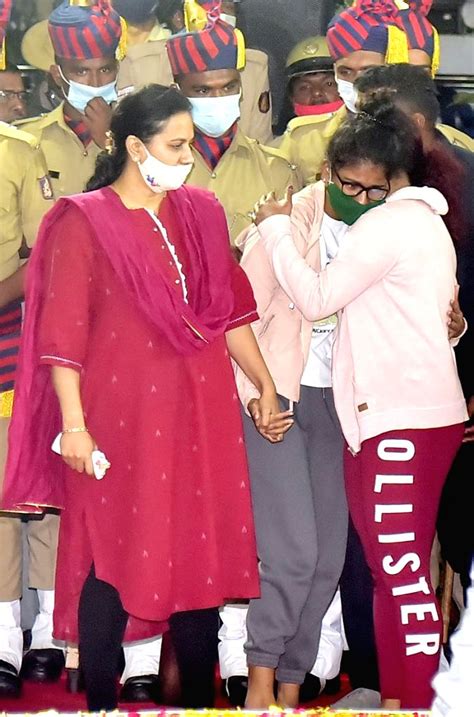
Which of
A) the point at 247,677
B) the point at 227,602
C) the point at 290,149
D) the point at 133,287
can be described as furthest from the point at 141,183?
the point at 247,677

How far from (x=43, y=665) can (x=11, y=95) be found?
1.31 meters

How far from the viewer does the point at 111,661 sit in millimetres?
2307

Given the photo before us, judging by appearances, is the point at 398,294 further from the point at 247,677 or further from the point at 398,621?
the point at 247,677

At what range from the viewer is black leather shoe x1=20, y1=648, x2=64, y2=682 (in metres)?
2.64

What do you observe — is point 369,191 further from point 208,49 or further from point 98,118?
point 98,118

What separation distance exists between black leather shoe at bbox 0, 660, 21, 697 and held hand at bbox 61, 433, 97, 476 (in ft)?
2.16

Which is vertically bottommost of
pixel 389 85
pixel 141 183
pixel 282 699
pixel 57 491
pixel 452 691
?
pixel 282 699

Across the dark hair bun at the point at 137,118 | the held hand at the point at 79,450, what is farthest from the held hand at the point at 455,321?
the held hand at the point at 79,450

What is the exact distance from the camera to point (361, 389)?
2373mm

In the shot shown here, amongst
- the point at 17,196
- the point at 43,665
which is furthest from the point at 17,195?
the point at 43,665

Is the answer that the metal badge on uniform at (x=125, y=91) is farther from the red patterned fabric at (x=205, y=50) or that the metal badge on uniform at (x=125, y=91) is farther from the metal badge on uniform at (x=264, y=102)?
the metal badge on uniform at (x=264, y=102)

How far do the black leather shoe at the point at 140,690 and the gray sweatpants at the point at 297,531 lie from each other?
0.84ft

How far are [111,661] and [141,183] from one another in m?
0.98

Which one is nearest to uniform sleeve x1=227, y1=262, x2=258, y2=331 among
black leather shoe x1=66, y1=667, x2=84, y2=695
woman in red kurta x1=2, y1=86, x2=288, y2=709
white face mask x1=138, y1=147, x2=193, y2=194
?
woman in red kurta x1=2, y1=86, x2=288, y2=709
